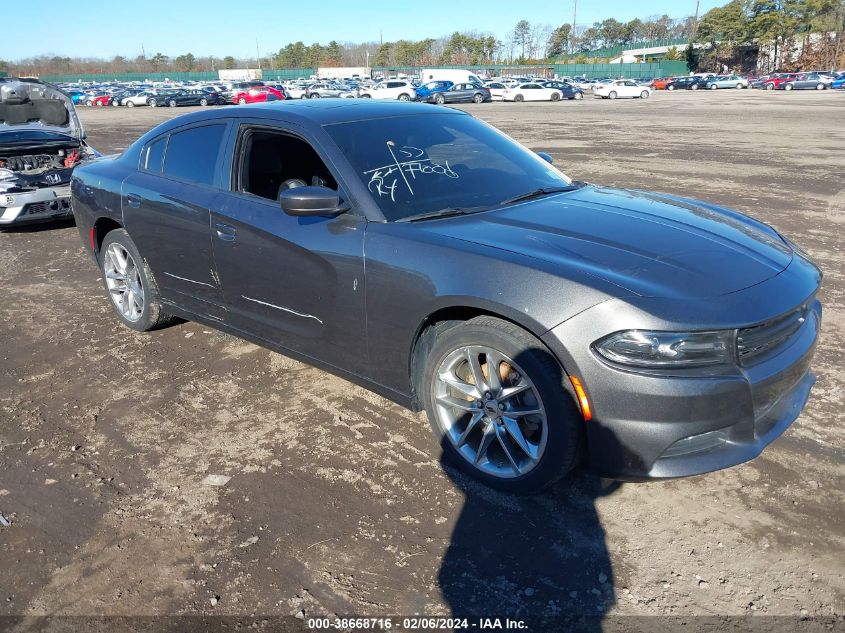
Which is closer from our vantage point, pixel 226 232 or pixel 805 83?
pixel 226 232

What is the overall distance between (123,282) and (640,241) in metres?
4.02

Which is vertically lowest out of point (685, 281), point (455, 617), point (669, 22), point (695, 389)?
point (455, 617)

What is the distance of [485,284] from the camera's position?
282 centimetres

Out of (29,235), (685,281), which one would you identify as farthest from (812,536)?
(29,235)

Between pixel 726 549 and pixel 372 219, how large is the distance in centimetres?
215

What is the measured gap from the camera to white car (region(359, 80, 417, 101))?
4556 cm

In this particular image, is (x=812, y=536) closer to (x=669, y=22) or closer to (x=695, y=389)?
(x=695, y=389)

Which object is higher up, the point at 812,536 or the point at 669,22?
the point at 669,22

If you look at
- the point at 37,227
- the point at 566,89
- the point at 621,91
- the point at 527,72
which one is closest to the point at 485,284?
the point at 37,227

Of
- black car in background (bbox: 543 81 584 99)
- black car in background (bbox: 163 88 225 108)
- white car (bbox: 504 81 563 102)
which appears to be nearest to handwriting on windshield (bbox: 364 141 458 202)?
white car (bbox: 504 81 563 102)

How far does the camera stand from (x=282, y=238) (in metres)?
3.61

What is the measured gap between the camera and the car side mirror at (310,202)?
10.8 feet

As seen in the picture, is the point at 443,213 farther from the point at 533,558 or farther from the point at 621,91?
the point at 621,91

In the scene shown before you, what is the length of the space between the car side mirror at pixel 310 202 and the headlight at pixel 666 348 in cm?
151
